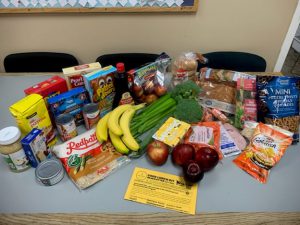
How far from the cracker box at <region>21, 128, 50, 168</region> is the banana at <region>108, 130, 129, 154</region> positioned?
232 millimetres

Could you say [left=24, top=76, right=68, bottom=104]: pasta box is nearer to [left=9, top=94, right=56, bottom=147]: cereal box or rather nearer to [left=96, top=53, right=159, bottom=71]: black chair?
[left=9, top=94, right=56, bottom=147]: cereal box

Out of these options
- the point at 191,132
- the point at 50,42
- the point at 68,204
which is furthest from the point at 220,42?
the point at 68,204

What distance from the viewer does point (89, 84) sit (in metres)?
0.92

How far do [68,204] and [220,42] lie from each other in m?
1.33

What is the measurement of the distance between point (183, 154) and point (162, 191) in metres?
0.14

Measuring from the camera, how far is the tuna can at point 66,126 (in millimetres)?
866

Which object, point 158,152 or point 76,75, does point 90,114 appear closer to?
point 76,75

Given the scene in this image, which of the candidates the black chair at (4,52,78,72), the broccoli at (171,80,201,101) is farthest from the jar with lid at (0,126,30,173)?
the black chair at (4,52,78,72)

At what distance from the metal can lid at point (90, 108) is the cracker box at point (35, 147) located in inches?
7.2

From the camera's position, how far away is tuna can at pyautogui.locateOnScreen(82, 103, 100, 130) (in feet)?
3.00

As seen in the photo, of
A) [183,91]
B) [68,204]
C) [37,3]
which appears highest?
[37,3]

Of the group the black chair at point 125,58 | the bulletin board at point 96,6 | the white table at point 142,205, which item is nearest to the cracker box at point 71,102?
the white table at point 142,205

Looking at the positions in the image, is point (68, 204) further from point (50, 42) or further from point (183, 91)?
point (50, 42)

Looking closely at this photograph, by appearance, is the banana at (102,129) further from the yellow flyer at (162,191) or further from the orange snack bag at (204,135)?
the orange snack bag at (204,135)
